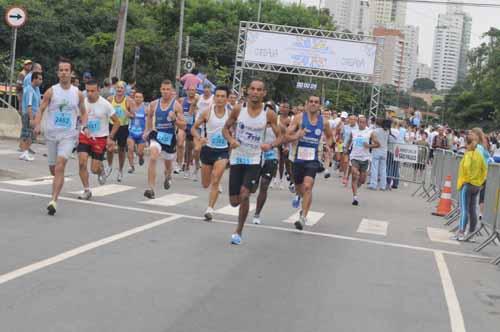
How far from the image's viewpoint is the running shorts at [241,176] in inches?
436

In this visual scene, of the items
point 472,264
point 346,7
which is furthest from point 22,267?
point 346,7

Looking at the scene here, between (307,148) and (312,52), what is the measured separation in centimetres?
2938

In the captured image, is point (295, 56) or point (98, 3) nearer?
point (295, 56)

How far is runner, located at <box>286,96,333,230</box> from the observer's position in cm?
1305

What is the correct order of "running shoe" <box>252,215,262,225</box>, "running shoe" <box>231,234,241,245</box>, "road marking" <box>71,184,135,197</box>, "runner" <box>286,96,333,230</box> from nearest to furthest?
"running shoe" <box>231,234,241,245</box> < "runner" <box>286,96,333,230</box> < "running shoe" <box>252,215,262,225</box> < "road marking" <box>71,184,135,197</box>

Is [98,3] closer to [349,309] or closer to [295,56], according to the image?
[295,56]

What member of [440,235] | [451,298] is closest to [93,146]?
[440,235]

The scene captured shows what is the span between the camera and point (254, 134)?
11.2 metres

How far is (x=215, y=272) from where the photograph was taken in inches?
350

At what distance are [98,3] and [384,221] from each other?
5617cm

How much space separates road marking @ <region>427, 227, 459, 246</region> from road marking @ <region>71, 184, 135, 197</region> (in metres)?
5.64

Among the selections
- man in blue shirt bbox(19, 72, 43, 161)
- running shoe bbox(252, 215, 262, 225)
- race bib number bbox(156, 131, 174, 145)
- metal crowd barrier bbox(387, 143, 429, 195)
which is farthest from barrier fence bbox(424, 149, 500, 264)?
man in blue shirt bbox(19, 72, 43, 161)

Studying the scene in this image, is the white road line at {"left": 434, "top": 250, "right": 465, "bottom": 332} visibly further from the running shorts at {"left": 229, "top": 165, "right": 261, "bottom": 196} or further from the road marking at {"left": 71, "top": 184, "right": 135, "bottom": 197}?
the road marking at {"left": 71, "top": 184, "right": 135, "bottom": 197}

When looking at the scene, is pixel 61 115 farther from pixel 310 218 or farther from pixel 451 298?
pixel 451 298
